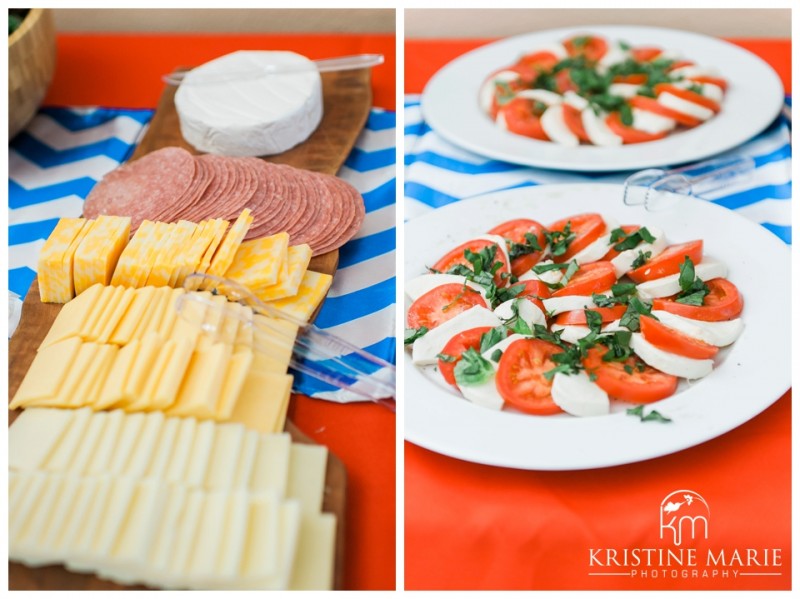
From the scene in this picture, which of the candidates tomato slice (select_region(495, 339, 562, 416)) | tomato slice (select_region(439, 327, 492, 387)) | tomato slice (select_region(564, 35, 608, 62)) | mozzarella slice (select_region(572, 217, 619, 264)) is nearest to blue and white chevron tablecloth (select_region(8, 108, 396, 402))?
tomato slice (select_region(439, 327, 492, 387))

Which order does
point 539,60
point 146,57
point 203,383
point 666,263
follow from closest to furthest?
point 203,383
point 666,263
point 539,60
point 146,57

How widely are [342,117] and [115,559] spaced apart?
1.26 m

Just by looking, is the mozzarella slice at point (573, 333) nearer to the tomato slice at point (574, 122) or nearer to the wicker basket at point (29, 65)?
the tomato slice at point (574, 122)

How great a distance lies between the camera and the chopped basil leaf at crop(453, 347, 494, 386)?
4.02 feet

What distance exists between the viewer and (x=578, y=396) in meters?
1.17

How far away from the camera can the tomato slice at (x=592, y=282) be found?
54.1 inches

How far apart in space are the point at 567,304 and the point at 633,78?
0.93m

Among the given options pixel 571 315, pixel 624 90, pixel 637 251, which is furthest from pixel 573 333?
pixel 624 90

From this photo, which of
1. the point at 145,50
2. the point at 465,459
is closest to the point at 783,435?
the point at 465,459

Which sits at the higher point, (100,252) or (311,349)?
(100,252)

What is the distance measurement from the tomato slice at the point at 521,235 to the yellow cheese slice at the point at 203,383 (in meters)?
0.59

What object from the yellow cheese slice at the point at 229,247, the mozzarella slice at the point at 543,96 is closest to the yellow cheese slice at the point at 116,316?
the yellow cheese slice at the point at 229,247

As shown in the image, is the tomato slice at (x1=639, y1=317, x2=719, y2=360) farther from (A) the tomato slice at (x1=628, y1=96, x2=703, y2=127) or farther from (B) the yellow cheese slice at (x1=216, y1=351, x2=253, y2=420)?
(A) the tomato slice at (x1=628, y1=96, x2=703, y2=127)

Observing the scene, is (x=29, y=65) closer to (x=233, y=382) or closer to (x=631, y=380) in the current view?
(x=233, y=382)
